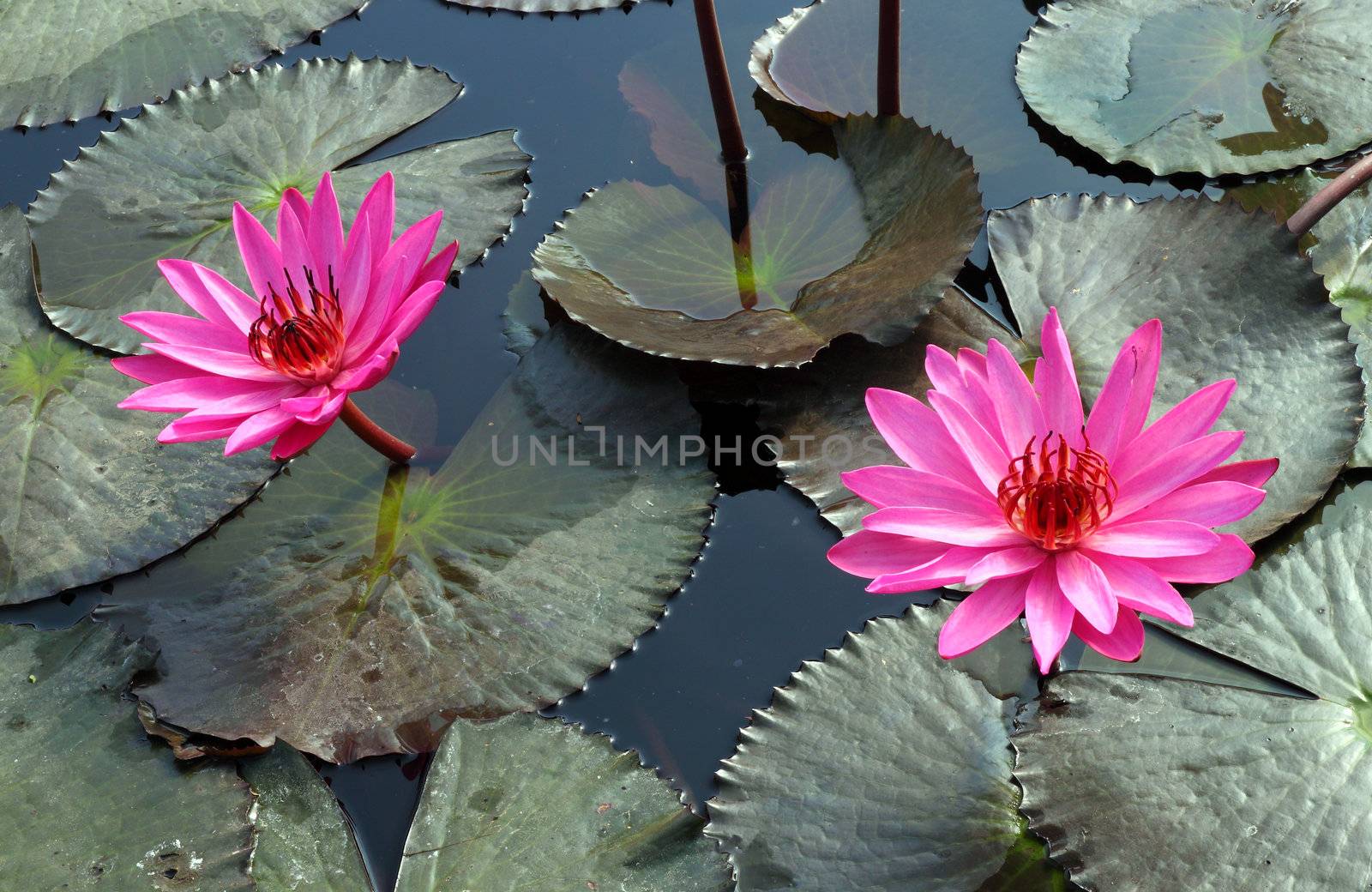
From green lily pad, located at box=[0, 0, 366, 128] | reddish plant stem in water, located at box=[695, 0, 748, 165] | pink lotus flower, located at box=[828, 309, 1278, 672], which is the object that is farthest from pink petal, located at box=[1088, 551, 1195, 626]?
green lily pad, located at box=[0, 0, 366, 128]

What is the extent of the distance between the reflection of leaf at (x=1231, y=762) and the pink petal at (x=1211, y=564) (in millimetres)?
262

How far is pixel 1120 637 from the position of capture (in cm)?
138

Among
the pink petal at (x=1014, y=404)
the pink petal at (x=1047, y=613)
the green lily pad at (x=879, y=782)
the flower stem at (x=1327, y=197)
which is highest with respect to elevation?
the flower stem at (x=1327, y=197)

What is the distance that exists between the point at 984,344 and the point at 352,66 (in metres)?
1.78

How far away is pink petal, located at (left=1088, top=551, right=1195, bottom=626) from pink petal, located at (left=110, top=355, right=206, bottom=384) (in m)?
1.44

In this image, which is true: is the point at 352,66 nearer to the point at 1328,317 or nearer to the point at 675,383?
the point at 675,383

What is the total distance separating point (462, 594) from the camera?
187cm

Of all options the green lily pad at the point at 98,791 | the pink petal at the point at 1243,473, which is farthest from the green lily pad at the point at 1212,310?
the green lily pad at the point at 98,791

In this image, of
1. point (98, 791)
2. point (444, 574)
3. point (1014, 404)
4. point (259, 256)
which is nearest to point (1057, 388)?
point (1014, 404)

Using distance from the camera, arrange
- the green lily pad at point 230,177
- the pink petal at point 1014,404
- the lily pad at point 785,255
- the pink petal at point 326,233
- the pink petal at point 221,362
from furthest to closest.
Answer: the green lily pad at point 230,177, the lily pad at point 785,255, the pink petal at point 326,233, the pink petal at point 221,362, the pink petal at point 1014,404

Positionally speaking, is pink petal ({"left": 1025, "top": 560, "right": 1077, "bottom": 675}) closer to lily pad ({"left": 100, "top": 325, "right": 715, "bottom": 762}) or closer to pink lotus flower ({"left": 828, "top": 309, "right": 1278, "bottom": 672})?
pink lotus flower ({"left": 828, "top": 309, "right": 1278, "bottom": 672})

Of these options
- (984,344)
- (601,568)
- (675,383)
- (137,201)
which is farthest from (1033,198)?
(137,201)

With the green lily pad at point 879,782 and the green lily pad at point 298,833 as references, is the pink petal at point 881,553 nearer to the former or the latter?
the green lily pad at point 879,782

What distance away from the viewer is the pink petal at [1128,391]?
1.48 meters
